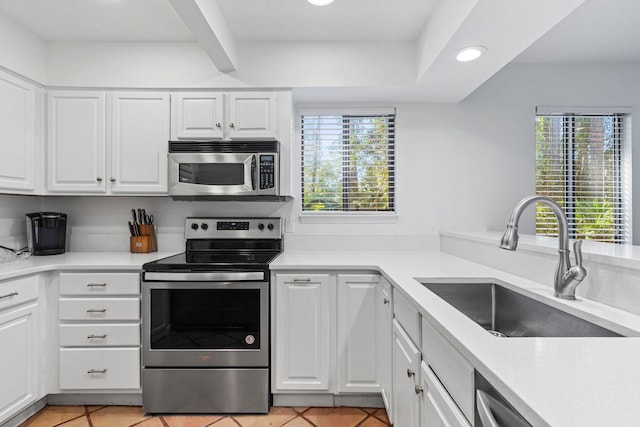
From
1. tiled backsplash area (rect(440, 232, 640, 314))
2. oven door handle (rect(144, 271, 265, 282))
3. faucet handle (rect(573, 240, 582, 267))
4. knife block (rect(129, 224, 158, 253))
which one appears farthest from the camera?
knife block (rect(129, 224, 158, 253))

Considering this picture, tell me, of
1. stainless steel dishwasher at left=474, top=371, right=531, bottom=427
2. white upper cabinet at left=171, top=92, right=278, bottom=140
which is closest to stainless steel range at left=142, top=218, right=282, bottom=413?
white upper cabinet at left=171, top=92, right=278, bottom=140

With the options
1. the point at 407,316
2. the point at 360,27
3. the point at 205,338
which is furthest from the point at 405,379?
the point at 360,27

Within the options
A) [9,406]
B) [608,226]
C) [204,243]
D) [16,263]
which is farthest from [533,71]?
[9,406]

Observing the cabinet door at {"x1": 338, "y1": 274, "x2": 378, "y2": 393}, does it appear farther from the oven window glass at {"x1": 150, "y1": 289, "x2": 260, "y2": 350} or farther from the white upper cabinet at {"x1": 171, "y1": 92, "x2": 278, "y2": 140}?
the white upper cabinet at {"x1": 171, "y1": 92, "x2": 278, "y2": 140}

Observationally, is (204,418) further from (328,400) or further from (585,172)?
(585,172)

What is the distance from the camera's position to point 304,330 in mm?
2066

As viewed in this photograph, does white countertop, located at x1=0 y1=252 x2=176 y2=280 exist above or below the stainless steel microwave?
below

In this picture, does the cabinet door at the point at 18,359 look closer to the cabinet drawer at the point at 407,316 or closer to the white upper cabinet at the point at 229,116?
the white upper cabinet at the point at 229,116

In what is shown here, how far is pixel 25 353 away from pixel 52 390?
0.32 meters

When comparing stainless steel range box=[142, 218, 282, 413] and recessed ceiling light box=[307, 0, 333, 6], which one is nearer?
recessed ceiling light box=[307, 0, 333, 6]

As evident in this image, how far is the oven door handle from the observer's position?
201 cm

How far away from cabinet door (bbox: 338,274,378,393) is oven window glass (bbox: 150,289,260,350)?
497 millimetres

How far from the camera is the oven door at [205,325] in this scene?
6.64ft

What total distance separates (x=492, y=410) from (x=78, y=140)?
109 inches
